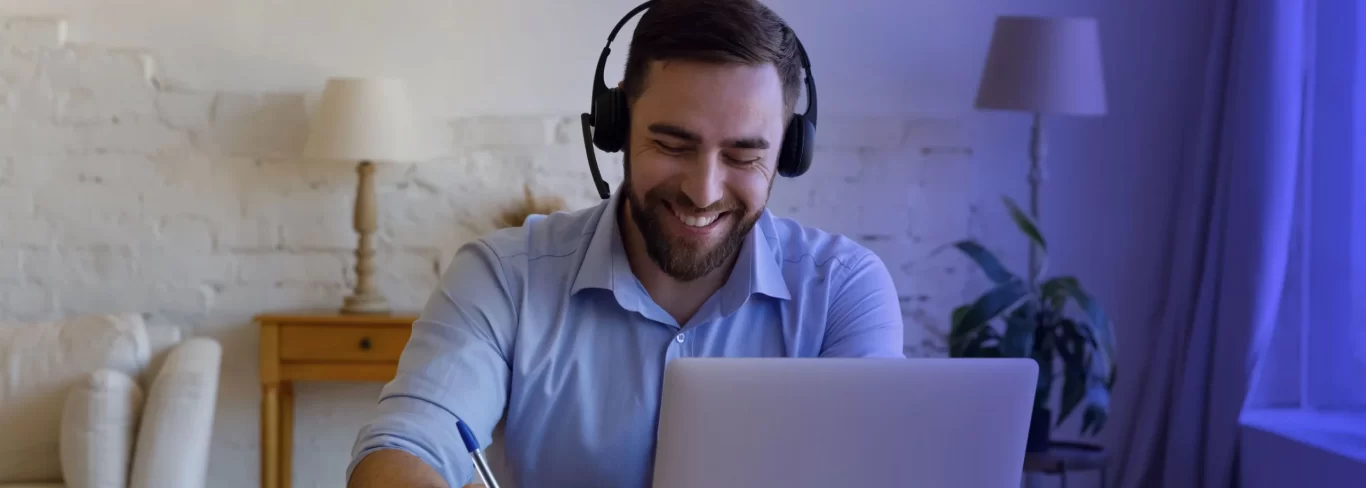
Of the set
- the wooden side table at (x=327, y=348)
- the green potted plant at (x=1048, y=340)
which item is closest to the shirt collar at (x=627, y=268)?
the green potted plant at (x=1048, y=340)

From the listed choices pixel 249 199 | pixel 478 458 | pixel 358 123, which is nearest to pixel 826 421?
pixel 478 458

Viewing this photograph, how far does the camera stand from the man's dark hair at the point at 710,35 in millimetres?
1354

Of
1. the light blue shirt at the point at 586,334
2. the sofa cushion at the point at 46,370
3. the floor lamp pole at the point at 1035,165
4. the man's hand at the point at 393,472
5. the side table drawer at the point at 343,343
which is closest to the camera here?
the man's hand at the point at 393,472

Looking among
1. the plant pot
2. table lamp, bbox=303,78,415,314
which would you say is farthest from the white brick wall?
the plant pot

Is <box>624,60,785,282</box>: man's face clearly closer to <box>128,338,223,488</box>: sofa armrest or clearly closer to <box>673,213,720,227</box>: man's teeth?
<box>673,213,720,227</box>: man's teeth

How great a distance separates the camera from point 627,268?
143 centimetres

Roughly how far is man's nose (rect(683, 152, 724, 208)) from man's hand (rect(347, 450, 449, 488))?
1.34 feet

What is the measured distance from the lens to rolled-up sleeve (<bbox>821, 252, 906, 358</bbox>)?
4.71 ft

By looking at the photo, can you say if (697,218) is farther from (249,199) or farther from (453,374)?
(249,199)

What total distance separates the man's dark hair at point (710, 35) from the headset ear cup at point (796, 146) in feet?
0.24

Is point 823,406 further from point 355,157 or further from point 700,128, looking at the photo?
point 355,157

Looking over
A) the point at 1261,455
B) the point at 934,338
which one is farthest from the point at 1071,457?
the point at 934,338

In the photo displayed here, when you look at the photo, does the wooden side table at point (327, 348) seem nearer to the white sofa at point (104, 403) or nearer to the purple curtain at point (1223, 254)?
the white sofa at point (104, 403)

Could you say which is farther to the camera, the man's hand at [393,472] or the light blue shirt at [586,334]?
the light blue shirt at [586,334]
